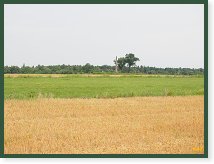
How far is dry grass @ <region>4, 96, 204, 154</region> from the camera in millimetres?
6934

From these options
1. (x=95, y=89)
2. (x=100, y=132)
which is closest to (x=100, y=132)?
(x=100, y=132)

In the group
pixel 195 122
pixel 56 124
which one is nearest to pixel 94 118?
→ pixel 56 124

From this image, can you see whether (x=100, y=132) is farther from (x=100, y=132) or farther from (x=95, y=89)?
(x=95, y=89)

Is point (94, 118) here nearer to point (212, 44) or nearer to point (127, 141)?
point (127, 141)

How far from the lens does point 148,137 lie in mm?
7836

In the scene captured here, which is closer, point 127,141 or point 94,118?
point 127,141

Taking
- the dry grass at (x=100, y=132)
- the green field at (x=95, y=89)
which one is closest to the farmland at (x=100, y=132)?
the dry grass at (x=100, y=132)

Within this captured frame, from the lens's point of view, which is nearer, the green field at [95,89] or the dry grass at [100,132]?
the dry grass at [100,132]

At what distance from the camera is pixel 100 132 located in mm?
8367

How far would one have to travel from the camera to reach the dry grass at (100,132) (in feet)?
22.7

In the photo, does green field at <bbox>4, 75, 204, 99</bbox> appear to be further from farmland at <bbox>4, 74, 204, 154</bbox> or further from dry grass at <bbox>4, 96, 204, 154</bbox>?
dry grass at <bbox>4, 96, 204, 154</bbox>

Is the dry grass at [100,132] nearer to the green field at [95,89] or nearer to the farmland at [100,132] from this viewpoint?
the farmland at [100,132]

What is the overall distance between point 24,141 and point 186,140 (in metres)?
3.28
